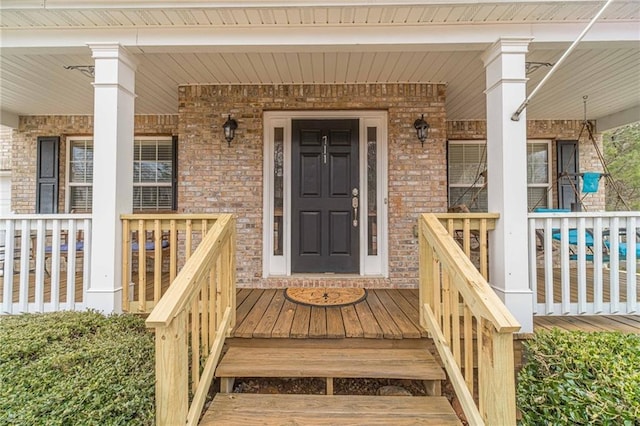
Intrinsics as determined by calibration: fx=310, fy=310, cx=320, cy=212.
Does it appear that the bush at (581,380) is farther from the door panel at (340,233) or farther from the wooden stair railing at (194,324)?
the door panel at (340,233)

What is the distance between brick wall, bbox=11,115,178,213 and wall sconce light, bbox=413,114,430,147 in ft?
12.1

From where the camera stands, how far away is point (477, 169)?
521 centimetres

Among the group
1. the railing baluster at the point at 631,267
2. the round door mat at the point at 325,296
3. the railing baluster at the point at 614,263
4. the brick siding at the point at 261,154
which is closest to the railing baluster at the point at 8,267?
the brick siding at the point at 261,154

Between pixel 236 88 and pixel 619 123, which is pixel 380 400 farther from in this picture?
pixel 619 123

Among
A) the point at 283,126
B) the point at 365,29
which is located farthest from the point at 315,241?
the point at 365,29

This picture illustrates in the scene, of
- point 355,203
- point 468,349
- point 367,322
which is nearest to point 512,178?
point 468,349

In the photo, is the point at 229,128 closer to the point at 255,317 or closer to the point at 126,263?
the point at 126,263

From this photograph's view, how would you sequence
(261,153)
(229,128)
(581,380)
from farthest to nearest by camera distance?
(261,153), (229,128), (581,380)

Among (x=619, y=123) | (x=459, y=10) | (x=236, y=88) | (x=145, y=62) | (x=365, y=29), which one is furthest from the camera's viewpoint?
(x=619, y=123)

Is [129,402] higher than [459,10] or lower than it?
lower

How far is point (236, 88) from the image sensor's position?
3.78 m

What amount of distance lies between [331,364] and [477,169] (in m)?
4.42

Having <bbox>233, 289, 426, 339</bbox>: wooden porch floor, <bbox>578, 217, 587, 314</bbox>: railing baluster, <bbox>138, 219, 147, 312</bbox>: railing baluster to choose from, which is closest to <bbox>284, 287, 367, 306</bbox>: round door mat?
<bbox>233, 289, 426, 339</bbox>: wooden porch floor

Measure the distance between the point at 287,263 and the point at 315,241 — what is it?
1.45 feet
